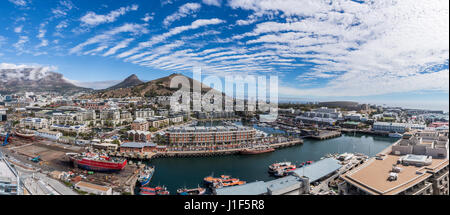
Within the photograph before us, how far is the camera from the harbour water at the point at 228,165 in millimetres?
5223

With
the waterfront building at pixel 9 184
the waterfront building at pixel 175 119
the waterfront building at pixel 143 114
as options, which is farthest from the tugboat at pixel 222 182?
the waterfront building at pixel 143 114

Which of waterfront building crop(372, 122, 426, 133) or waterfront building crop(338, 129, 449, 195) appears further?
waterfront building crop(372, 122, 426, 133)

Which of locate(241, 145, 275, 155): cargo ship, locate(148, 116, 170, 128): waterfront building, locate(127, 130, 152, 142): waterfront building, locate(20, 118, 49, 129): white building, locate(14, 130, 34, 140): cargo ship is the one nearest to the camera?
locate(241, 145, 275, 155): cargo ship

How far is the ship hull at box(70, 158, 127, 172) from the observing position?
5.23 m

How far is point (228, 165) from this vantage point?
6457 mm

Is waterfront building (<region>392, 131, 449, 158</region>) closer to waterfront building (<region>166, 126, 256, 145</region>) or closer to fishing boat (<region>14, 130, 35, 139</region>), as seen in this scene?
waterfront building (<region>166, 126, 256, 145</region>)

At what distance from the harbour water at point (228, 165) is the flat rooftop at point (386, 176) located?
237 cm

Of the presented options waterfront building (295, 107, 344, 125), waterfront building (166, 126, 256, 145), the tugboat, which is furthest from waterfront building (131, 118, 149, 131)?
waterfront building (295, 107, 344, 125)

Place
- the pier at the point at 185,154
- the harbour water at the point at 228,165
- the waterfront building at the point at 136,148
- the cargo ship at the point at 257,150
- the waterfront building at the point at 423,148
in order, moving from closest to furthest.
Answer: the waterfront building at the point at 423,148 < the harbour water at the point at 228,165 < the pier at the point at 185,154 < the waterfront building at the point at 136,148 < the cargo ship at the point at 257,150

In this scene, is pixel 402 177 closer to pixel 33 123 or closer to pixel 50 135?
pixel 50 135

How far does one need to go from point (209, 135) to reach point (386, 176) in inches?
245

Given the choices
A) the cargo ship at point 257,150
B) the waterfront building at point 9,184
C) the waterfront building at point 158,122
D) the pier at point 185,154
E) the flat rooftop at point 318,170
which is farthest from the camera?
the waterfront building at point 158,122

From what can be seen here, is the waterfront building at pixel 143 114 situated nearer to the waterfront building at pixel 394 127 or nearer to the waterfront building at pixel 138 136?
the waterfront building at pixel 138 136

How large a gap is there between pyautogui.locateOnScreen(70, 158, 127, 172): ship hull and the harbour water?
3.10 ft
